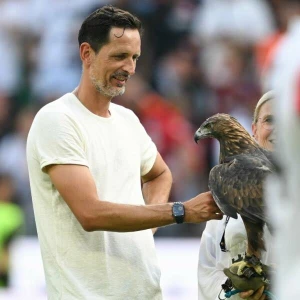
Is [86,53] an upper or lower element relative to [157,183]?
upper

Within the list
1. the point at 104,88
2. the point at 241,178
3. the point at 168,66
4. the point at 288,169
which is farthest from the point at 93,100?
the point at 168,66

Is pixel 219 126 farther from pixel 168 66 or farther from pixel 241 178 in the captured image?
pixel 168 66

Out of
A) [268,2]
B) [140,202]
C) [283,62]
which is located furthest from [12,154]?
[283,62]

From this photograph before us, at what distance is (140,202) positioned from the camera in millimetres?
4562

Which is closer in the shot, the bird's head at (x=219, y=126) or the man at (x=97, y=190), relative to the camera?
the bird's head at (x=219, y=126)

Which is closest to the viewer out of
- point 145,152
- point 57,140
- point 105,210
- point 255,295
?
point 255,295

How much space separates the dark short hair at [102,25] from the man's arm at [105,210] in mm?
683

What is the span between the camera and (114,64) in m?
4.54

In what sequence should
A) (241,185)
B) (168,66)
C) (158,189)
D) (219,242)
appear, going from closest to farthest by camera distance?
(241,185) → (219,242) → (158,189) → (168,66)

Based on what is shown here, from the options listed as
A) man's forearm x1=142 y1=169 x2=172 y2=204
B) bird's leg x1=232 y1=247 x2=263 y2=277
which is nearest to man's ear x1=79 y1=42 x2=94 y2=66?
man's forearm x1=142 y1=169 x2=172 y2=204

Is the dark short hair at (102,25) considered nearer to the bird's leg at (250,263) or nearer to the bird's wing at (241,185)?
the bird's wing at (241,185)

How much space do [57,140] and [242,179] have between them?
877 mm

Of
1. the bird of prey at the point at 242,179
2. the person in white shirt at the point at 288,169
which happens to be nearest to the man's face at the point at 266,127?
the bird of prey at the point at 242,179

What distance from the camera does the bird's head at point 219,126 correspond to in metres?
4.11
